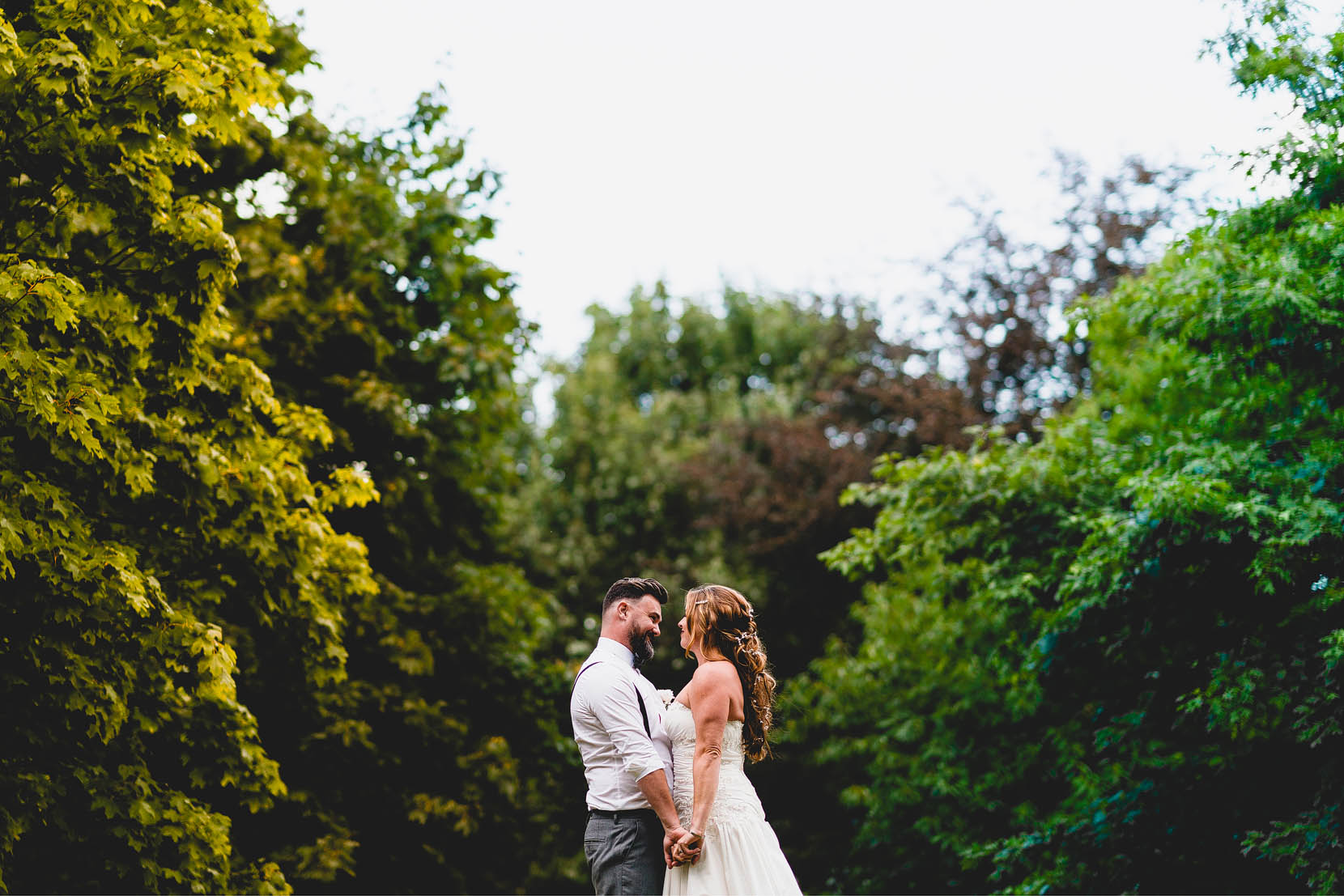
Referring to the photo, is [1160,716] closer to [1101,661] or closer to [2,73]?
[1101,661]

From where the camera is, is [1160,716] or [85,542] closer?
[85,542]

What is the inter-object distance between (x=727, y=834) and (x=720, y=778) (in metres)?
0.26

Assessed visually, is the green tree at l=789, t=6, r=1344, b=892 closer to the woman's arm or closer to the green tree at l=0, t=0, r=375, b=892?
the woman's arm

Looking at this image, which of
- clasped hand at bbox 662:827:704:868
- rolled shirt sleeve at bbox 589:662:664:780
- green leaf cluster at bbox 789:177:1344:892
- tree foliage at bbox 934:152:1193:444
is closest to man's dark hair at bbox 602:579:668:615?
rolled shirt sleeve at bbox 589:662:664:780

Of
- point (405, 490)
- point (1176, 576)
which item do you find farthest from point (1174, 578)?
point (405, 490)

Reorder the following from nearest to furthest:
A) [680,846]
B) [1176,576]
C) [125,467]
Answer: [680,846]
[125,467]
[1176,576]

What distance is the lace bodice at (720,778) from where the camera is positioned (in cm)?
540

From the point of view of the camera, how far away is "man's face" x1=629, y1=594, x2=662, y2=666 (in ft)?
18.4

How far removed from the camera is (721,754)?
17.8 ft

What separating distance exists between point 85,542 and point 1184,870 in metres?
8.65

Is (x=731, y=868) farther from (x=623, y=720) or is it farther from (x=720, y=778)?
(x=623, y=720)

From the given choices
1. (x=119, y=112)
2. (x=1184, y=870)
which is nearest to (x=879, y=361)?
(x=1184, y=870)

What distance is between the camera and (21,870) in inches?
323

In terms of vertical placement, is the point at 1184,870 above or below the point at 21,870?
below
